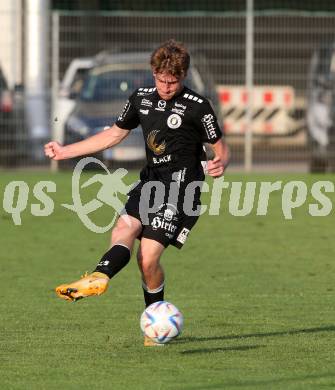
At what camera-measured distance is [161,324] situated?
761 cm

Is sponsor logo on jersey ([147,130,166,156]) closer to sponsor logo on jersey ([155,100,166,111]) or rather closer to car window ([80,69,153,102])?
sponsor logo on jersey ([155,100,166,111])

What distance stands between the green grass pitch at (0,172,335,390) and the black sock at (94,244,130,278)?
19.1 inches

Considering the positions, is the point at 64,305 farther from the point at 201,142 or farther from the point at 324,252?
the point at 324,252

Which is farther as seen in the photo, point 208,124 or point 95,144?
point 95,144

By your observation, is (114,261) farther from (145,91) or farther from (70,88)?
(70,88)

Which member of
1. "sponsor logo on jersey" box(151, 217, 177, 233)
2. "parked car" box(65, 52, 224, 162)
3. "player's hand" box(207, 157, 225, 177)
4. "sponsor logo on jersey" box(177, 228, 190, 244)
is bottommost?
"parked car" box(65, 52, 224, 162)

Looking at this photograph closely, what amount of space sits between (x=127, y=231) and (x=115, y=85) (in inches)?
540

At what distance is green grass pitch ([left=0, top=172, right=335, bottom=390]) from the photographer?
23.0 ft

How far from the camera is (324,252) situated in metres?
13.1
